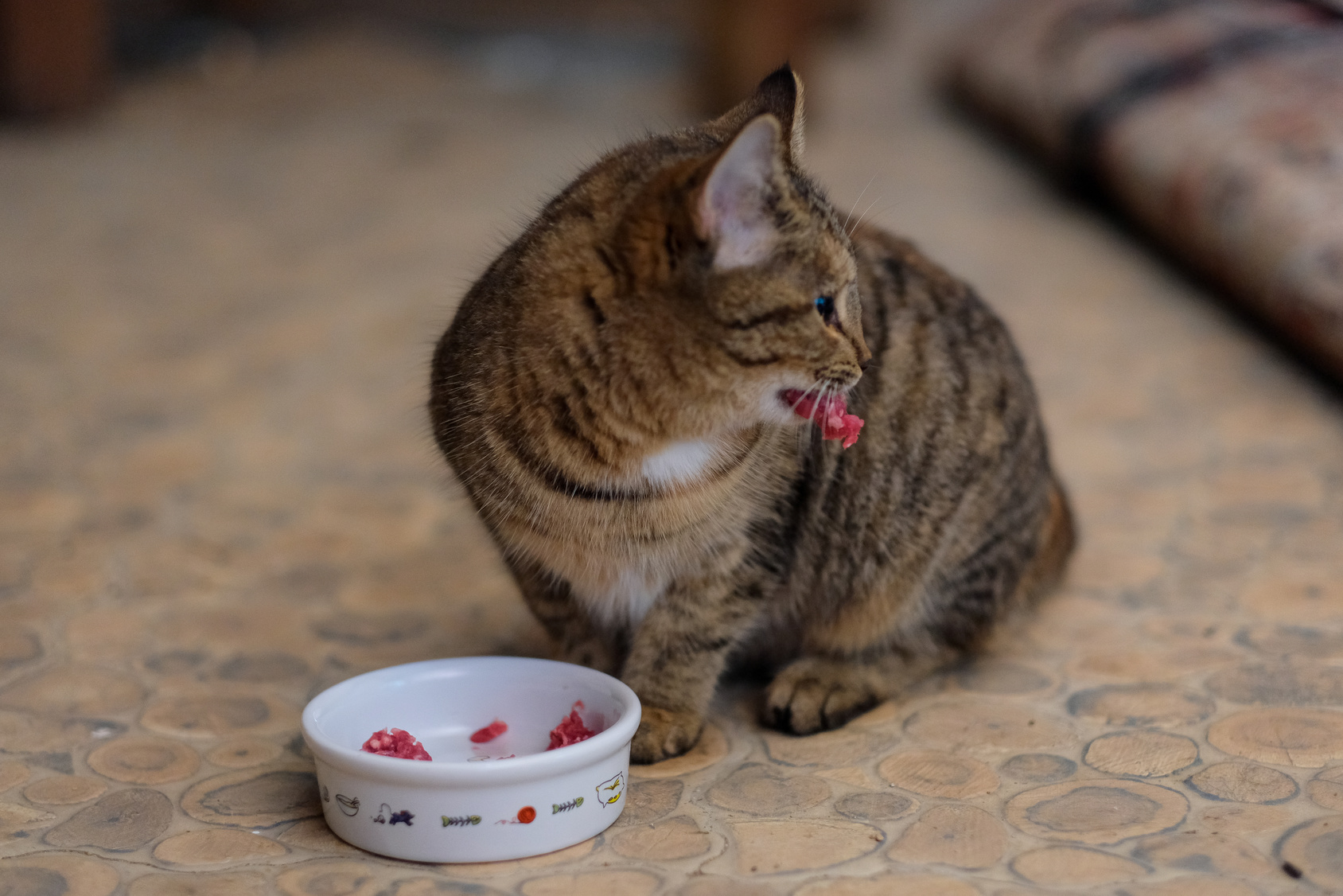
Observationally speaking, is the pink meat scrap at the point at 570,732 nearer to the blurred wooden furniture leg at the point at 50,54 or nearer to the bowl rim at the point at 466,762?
the bowl rim at the point at 466,762

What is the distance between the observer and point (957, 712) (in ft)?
7.96

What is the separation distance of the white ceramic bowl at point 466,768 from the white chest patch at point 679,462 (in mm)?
342

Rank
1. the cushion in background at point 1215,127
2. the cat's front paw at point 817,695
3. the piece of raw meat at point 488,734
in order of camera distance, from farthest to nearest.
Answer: the cushion in background at point 1215,127 → the cat's front paw at point 817,695 → the piece of raw meat at point 488,734

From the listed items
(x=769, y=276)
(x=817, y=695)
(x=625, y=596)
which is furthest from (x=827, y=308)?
(x=817, y=695)

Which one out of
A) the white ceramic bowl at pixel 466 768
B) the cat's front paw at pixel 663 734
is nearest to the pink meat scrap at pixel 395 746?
the white ceramic bowl at pixel 466 768

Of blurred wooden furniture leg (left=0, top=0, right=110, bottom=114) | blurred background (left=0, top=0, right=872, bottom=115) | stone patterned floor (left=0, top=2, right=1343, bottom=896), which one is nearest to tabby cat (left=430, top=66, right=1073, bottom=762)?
stone patterned floor (left=0, top=2, right=1343, bottom=896)

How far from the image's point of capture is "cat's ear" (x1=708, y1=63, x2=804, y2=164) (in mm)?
2100

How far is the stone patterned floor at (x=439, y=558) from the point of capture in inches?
76.7

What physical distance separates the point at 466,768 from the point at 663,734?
53 cm

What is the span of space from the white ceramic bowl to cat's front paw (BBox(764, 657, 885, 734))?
0.41m

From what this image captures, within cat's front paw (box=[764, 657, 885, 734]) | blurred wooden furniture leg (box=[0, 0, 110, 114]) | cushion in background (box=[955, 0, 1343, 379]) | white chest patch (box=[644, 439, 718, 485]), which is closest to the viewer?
white chest patch (box=[644, 439, 718, 485])

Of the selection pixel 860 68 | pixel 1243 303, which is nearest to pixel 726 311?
pixel 1243 303

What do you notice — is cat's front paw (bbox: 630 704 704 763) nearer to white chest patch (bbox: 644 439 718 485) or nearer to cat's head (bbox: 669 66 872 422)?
white chest patch (bbox: 644 439 718 485)

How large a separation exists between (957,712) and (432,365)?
1156 mm
